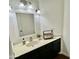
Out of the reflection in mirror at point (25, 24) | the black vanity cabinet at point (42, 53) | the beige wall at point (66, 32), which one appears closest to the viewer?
the black vanity cabinet at point (42, 53)

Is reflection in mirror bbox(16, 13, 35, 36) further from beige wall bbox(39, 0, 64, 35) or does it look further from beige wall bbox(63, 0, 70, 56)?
beige wall bbox(63, 0, 70, 56)

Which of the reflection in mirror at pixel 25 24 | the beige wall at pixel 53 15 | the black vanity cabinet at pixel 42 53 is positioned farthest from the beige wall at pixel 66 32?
the reflection in mirror at pixel 25 24

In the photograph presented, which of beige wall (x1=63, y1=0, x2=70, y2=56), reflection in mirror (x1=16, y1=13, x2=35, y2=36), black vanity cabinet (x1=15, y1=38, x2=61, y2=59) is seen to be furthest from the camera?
beige wall (x1=63, y1=0, x2=70, y2=56)

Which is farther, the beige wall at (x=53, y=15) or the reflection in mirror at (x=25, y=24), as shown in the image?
the beige wall at (x=53, y=15)

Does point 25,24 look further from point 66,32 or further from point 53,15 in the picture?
point 66,32

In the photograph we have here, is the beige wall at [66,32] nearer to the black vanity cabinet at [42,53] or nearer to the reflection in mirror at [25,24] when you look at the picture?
the black vanity cabinet at [42,53]

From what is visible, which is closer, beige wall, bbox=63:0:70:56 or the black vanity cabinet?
the black vanity cabinet

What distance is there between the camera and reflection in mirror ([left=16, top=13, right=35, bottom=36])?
251 cm

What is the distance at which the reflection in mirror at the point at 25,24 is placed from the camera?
251 cm

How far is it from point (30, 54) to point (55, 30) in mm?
1808

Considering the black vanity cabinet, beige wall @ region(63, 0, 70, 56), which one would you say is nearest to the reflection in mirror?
the black vanity cabinet

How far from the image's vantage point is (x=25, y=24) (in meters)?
2.68

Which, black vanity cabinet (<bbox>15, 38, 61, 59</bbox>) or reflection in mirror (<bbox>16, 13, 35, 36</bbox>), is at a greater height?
reflection in mirror (<bbox>16, 13, 35, 36</bbox>)
